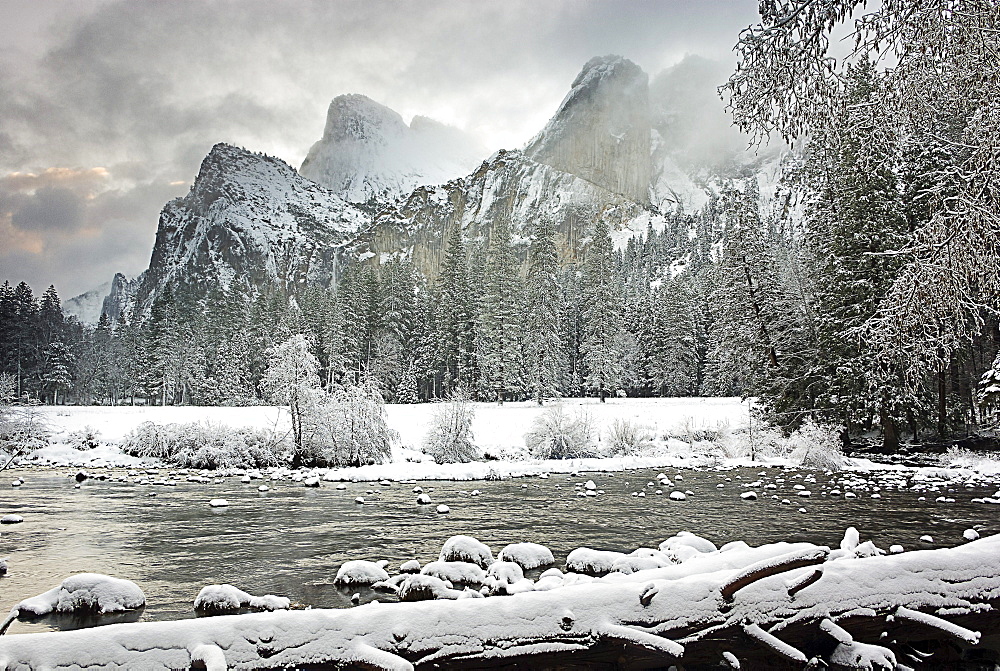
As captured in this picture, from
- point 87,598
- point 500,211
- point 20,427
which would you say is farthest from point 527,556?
point 500,211

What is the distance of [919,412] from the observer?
23609 millimetres

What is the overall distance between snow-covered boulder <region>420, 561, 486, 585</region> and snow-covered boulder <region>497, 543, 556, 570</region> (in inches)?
33.9

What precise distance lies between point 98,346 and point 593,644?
309 ft

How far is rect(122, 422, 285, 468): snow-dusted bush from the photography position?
24.9m

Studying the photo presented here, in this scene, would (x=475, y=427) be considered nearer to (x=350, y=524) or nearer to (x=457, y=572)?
(x=350, y=524)

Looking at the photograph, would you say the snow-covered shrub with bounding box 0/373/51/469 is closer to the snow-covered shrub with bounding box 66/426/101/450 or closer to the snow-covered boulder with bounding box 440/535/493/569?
the snow-covered shrub with bounding box 66/426/101/450

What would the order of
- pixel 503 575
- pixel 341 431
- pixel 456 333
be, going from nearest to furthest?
1. pixel 503 575
2. pixel 341 431
3. pixel 456 333

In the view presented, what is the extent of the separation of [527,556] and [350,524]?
5314 millimetres

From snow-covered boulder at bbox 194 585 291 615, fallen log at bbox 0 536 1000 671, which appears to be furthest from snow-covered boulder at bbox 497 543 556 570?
fallen log at bbox 0 536 1000 671

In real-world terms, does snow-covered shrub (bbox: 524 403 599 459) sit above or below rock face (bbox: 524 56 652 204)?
below

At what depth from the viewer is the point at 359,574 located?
25.4 feet

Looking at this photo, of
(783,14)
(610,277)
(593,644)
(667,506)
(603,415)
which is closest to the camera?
(593,644)

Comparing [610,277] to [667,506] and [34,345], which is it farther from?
[34,345]

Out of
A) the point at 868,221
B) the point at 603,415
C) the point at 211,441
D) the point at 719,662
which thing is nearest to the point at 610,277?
the point at 603,415
